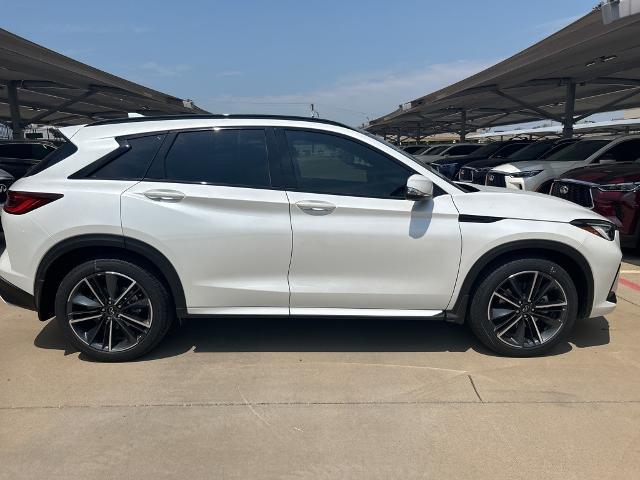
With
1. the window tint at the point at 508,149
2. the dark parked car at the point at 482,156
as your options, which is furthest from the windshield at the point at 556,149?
the window tint at the point at 508,149

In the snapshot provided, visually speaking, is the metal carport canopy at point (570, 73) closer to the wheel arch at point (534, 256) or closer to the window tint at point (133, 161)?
the wheel arch at point (534, 256)

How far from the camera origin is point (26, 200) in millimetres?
3520

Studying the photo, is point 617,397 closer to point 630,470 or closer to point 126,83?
point 630,470

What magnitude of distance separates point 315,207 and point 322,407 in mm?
1336

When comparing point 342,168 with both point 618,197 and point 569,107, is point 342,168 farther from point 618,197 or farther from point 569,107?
point 569,107

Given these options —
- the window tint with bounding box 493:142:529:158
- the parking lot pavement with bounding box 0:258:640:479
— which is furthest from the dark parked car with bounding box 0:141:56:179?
the window tint with bounding box 493:142:529:158

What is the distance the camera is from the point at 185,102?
26406mm

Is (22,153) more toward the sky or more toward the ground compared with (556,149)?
more toward the sky

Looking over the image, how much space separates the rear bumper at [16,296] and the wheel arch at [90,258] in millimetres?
62

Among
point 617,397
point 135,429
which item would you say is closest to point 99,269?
point 135,429

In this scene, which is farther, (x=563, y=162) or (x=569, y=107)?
(x=569, y=107)

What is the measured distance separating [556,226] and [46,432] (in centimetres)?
356

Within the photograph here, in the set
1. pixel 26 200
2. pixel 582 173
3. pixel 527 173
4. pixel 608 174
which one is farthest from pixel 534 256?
pixel 527 173

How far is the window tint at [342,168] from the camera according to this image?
361 centimetres
